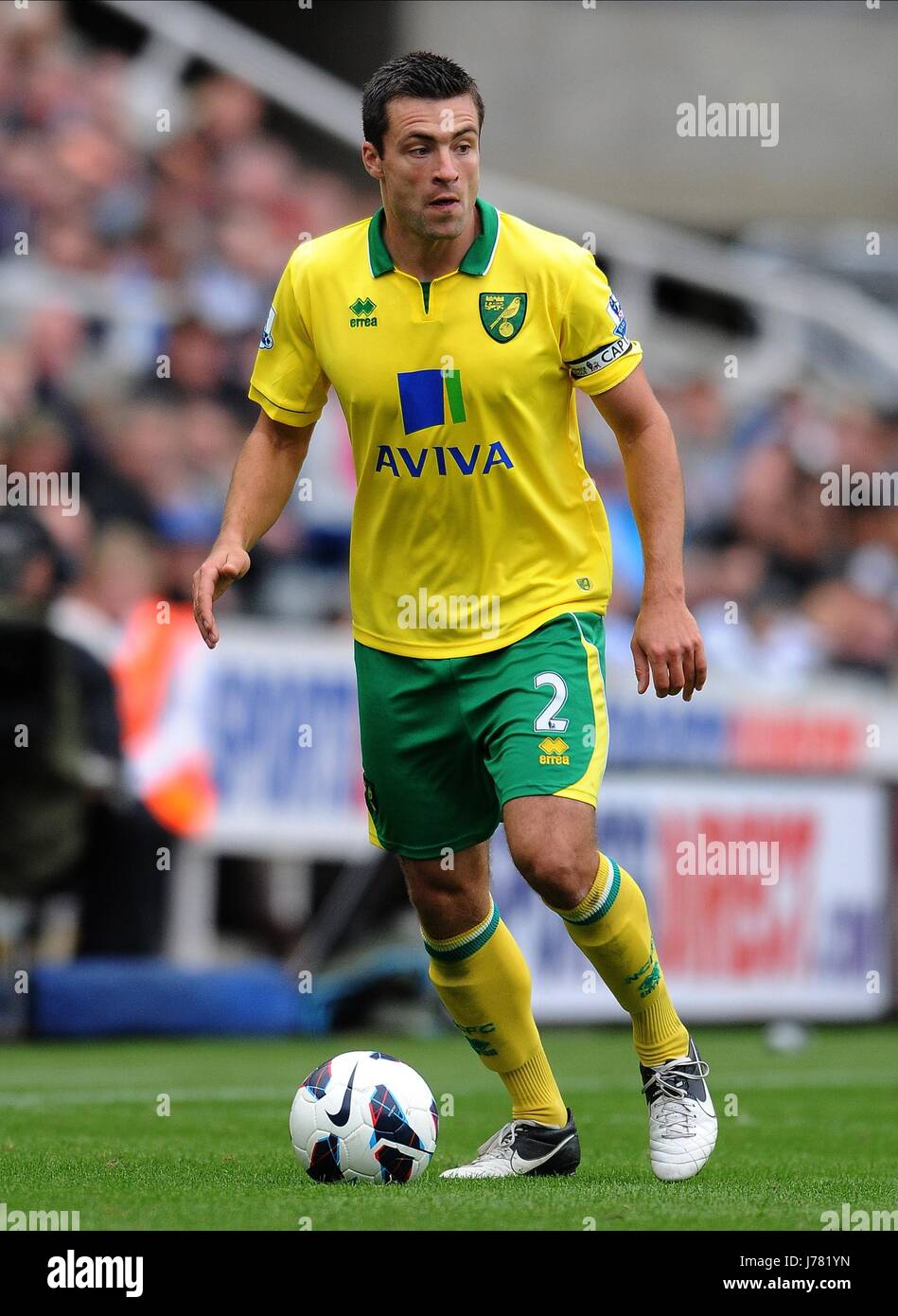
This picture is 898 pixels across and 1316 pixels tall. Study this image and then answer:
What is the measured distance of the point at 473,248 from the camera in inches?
194

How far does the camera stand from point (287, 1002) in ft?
34.1

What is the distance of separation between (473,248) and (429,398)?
0.40 meters

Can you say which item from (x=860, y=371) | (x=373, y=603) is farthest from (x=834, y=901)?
(x=373, y=603)

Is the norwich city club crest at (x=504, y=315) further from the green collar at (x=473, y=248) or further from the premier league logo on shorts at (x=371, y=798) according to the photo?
the premier league logo on shorts at (x=371, y=798)

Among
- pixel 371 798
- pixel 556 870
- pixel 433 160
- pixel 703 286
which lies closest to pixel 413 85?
pixel 433 160

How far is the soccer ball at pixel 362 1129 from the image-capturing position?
4730 mm

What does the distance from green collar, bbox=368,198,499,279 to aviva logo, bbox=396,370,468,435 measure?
10.8 inches

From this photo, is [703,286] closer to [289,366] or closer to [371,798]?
[289,366]

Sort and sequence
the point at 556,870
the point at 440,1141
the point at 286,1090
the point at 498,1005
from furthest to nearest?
the point at 286,1090 < the point at 440,1141 < the point at 498,1005 < the point at 556,870

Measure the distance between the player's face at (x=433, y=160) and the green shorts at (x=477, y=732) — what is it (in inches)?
38.9

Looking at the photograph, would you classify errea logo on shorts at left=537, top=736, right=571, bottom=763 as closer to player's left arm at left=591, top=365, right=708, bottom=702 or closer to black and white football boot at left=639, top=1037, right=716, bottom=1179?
player's left arm at left=591, top=365, right=708, bottom=702

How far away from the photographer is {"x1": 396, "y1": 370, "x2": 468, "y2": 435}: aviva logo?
4.82 metres

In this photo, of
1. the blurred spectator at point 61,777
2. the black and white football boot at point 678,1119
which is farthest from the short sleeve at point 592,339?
the blurred spectator at point 61,777
